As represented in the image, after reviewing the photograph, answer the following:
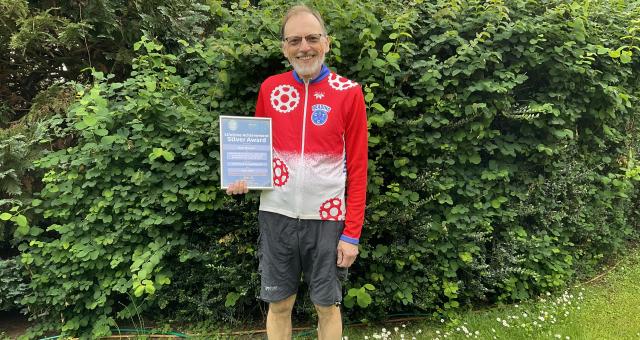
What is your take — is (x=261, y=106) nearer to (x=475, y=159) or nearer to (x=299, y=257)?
(x=299, y=257)

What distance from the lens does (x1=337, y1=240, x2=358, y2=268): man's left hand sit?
90.7 inches

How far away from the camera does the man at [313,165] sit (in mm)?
2258

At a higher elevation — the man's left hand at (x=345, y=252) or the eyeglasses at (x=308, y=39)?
the eyeglasses at (x=308, y=39)

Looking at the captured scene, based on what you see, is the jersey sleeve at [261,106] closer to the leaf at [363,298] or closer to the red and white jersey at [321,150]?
the red and white jersey at [321,150]

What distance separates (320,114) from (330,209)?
1.67 ft

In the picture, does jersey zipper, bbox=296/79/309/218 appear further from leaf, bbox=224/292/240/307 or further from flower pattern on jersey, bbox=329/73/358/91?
leaf, bbox=224/292/240/307

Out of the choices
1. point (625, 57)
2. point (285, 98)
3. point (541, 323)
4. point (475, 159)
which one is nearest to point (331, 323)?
point (285, 98)

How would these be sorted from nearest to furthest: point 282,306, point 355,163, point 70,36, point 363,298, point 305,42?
point 305,42, point 355,163, point 282,306, point 363,298, point 70,36

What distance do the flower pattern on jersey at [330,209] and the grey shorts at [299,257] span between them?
0.03 m

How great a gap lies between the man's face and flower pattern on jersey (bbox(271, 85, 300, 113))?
5.1 inches

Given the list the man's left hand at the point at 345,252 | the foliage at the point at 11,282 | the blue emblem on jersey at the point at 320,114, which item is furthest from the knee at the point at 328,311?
the foliage at the point at 11,282

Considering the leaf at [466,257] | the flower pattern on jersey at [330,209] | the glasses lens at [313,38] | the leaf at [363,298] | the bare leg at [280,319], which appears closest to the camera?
the glasses lens at [313,38]

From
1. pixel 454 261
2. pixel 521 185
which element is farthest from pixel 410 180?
pixel 521 185

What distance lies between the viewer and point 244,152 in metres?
2.30
